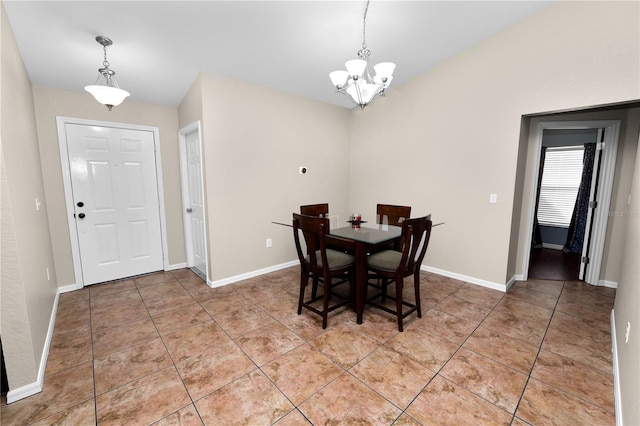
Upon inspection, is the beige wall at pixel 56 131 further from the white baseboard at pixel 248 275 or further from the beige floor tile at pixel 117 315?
the white baseboard at pixel 248 275

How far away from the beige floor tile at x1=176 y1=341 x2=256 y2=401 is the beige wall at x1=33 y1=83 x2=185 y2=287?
7.91 ft

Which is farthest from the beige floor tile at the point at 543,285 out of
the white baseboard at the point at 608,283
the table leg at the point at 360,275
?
the table leg at the point at 360,275

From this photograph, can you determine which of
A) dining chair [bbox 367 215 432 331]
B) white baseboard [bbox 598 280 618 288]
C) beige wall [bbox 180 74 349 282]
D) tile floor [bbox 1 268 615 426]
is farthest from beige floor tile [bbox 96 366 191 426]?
white baseboard [bbox 598 280 618 288]

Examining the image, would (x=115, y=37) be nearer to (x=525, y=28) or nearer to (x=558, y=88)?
(x=525, y=28)

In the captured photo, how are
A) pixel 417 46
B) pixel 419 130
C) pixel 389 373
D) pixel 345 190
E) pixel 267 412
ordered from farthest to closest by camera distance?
1. pixel 345 190
2. pixel 419 130
3. pixel 417 46
4. pixel 389 373
5. pixel 267 412

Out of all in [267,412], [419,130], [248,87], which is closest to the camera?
[267,412]

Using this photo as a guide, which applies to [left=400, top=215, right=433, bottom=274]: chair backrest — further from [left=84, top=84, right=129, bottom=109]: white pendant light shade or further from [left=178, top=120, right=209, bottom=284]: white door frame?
[left=84, top=84, right=129, bottom=109]: white pendant light shade

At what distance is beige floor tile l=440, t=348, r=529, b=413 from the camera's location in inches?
65.3

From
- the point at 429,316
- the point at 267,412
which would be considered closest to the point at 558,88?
the point at 429,316

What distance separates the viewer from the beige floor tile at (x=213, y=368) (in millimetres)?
1765

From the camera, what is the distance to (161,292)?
321cm

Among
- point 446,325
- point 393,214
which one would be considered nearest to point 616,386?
point 446,325

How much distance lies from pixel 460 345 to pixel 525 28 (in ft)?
10.3

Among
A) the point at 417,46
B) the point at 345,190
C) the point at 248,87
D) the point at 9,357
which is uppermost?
the point at 417,46
